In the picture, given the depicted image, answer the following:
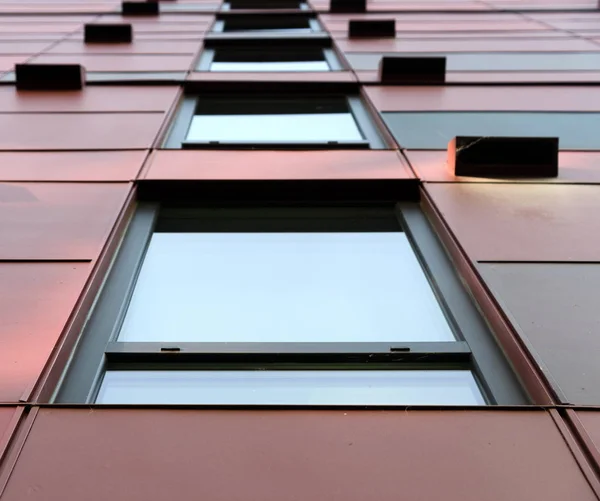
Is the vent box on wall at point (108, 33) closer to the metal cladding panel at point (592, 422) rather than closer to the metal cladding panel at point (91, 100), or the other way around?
the metal cladding panel at point (91, 100)

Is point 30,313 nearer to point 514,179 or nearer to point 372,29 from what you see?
point 514,179

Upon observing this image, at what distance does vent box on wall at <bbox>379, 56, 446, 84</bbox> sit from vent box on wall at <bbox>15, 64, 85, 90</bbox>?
468 centimetres

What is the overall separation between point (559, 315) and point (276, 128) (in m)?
5.29

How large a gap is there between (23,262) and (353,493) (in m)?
3.18

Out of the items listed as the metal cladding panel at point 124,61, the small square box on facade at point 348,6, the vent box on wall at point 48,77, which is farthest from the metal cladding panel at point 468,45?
the vent box on wall at point 48,77

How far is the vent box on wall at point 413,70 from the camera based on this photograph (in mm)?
10219

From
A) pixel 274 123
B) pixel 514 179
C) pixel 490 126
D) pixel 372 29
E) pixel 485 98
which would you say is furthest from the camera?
pixel 372 29

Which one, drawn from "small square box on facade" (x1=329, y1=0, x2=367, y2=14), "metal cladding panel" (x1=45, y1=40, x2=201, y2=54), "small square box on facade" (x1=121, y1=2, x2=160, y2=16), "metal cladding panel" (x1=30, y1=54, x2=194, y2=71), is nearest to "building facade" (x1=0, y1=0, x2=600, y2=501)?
"metal cladding panel" (x1=30, y1=54, x2=194, y2=71)

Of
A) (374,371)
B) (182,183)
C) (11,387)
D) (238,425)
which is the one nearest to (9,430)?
(11,387)

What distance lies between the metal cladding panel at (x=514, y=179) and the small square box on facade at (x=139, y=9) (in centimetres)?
1191

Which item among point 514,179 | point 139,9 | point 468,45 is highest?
point 139,9

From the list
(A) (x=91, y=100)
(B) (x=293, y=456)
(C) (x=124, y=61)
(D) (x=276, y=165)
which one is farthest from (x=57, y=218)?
(C) (x=124, y=61)

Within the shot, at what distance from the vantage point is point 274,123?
895 centimetres

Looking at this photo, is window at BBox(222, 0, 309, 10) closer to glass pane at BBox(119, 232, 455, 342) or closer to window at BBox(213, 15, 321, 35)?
window at BBox(213, 15, 321, 35)
